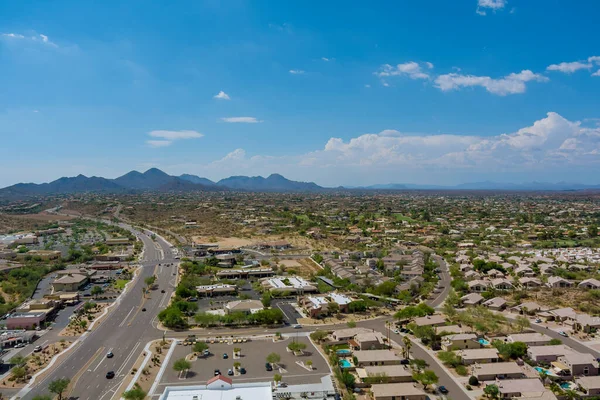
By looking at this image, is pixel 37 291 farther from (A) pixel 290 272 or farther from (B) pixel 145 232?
(B) pixel 145 232

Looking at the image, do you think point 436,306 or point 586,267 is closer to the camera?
point 436,306

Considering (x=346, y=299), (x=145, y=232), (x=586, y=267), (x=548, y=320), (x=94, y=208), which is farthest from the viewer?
(x=94, y=208)

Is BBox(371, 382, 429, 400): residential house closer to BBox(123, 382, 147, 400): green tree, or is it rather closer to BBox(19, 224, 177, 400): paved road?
BBox(123, 382, 147, 400): green tree

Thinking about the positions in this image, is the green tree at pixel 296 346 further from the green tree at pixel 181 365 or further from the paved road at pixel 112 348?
the paved road at pixel 112 348

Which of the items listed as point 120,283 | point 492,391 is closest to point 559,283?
point 492,391

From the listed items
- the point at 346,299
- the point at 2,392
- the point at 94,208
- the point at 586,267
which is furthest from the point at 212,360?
the point at 94,208

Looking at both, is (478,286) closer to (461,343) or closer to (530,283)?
(530,283)
